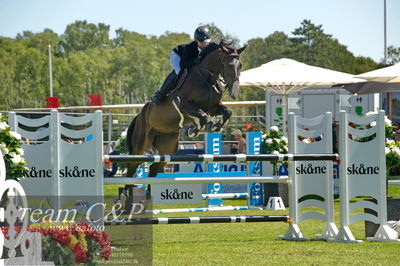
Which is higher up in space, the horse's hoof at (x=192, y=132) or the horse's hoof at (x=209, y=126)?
the horse's hoof at (x=209, y=126)

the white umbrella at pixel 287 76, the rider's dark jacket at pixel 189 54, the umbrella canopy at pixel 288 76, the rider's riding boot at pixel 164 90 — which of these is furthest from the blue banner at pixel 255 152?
the rider's dark jacket at pixel 189 54

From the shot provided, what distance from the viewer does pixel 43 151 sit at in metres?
6.55

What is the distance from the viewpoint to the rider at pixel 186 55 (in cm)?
913

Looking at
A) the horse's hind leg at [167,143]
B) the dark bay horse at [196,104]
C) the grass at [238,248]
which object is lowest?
the grass at [238,248]

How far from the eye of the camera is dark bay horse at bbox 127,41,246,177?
8.38 metres

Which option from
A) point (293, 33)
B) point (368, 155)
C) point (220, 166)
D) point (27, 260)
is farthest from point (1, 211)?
point (293, 33)

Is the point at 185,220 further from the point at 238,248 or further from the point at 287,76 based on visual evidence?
the point at 287,76

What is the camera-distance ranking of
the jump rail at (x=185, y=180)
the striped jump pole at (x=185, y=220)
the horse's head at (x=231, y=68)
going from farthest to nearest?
the horse's head at (x=231, y=68)
the jump rail at (x=185, y=180)
the striped jump pole at (x=185, y=220)

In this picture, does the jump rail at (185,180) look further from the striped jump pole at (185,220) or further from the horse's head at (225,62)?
the horse's head at (225,62)

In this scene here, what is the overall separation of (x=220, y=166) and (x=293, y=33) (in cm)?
5733

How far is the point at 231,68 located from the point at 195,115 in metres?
0.78

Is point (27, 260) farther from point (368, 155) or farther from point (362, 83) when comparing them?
point (362, 83)

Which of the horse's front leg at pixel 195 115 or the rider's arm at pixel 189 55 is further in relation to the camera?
the rider's arm at pixel 189 55

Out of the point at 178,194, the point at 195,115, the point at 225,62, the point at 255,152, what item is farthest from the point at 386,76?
the point at 178,194
